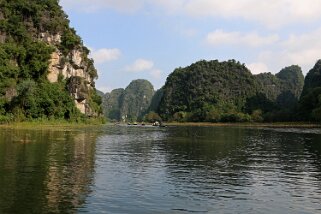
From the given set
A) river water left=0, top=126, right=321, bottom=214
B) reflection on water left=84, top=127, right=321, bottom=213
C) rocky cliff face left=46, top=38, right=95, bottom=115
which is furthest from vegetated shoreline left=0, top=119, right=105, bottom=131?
reflection on water left=84, top=127, right=321, bottom=213

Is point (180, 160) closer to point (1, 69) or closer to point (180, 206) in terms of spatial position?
point (180, 206)

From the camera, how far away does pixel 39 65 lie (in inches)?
3922

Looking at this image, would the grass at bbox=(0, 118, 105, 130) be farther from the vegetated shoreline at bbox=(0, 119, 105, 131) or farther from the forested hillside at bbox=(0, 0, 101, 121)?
the forested hillside at bbox=(0, 0, 101, 121)

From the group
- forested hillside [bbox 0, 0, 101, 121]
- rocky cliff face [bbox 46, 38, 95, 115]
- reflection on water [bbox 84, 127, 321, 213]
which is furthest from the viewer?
rocky cliff face [bbox 46, 38, 95, 115]

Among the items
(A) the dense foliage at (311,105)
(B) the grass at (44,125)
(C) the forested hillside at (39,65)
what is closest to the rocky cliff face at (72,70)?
(C) the forested hillside at (39,65)

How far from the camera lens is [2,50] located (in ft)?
299

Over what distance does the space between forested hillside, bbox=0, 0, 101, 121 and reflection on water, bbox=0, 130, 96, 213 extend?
54.9 m

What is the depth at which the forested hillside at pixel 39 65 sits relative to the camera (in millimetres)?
89375

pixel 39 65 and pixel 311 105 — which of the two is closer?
pixel 39 65

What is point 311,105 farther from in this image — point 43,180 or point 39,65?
point 43,180

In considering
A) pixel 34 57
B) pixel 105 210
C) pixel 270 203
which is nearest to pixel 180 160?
pixel 270 203

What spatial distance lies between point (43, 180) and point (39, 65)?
84.0 meters

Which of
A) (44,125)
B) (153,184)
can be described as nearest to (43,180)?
(153,184)

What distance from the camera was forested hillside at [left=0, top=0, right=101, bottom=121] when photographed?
89375 mm
